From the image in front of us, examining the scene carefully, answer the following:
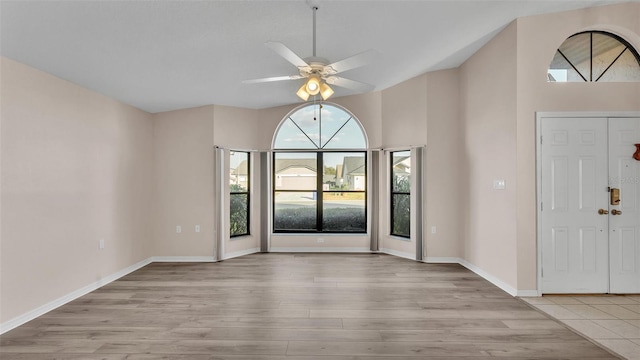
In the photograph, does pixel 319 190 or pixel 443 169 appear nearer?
pixel 443 169

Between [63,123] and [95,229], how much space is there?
1400 millimetres

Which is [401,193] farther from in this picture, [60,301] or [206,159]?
[60,301]

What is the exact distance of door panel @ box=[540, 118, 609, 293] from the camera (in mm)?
3814

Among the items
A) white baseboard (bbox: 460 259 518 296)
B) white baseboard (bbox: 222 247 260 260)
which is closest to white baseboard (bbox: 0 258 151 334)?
white baseboard (bbox: 222 247 260 260)

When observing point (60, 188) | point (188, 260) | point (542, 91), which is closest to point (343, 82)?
point (542, 91)

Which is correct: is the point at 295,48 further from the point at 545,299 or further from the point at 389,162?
the point at 545,299

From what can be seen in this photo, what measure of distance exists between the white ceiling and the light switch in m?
1.84

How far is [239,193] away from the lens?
6.25 m

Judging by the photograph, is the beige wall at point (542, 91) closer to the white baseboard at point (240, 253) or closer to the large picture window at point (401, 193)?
the large picture window at point (401, 193)

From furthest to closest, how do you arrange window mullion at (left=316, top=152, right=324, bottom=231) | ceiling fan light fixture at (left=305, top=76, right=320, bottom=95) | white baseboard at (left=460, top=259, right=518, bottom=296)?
window mullion at (left=316, top=152, right=324, bottom=231) < white baseboard at (left=460, top=259, right=518, bottom=296) < ceiling fan light fixture at (left=305, top=76, right=320, bottom=95)

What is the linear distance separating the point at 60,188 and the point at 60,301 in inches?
49.4

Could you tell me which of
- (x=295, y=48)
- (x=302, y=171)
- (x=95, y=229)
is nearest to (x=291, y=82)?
(x=295, y=48)

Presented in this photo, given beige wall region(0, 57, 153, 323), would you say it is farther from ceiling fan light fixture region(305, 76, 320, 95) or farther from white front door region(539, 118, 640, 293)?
white front door region(539, 118, 640, 293)

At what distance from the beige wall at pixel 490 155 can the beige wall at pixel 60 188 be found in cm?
520
